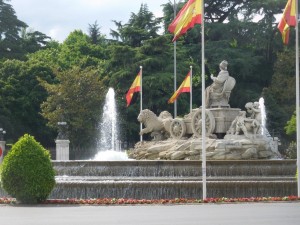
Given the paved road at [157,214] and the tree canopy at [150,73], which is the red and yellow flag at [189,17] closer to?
the paved road at [157,214]

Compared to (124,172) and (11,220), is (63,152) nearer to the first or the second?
(124,172)

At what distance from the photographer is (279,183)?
26.4 metres

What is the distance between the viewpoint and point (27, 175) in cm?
2395

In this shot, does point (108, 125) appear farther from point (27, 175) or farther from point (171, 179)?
point (27, 175)

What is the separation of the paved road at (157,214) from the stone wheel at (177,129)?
13507mm

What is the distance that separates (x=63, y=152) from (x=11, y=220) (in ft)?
108

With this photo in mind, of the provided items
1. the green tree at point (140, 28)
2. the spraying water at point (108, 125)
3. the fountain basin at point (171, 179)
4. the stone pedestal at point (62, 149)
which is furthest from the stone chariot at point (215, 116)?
the green tree at point (140, 28)

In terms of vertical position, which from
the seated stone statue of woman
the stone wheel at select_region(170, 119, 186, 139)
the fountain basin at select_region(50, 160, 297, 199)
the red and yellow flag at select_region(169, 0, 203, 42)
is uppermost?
the red and yellow flag at select_region(169, 0, 203, 42)

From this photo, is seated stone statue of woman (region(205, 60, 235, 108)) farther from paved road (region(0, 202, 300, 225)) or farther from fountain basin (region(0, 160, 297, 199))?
paved road (region(0, 202, 300, 225))

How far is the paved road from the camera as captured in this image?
1778cm

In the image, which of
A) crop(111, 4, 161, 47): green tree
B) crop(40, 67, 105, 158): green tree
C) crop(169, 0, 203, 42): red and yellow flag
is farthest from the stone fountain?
crop(111, 4, 161, 47): green tree

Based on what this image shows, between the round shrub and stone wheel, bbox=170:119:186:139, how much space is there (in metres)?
12.9

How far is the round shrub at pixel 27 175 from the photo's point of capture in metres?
23.8

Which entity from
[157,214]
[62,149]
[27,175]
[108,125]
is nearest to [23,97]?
[108,125]
